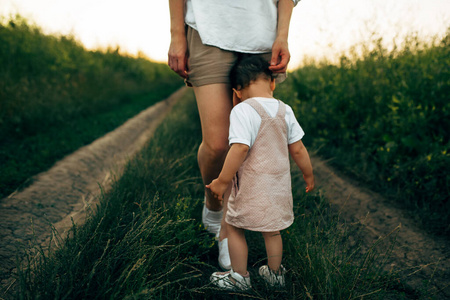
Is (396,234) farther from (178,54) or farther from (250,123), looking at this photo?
(178,54)

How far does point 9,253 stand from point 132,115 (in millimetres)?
5609

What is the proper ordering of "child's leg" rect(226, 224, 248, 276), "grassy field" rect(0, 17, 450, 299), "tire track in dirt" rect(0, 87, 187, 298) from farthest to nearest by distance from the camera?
"tire track in dirt" rect(0, 87, 187, 298), "child's leg" rect(226, 224, 248, 276), "grassy field" rect(0, 17, 450, 299)

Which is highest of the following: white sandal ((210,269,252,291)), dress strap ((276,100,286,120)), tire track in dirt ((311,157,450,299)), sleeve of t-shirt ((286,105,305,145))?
dress strap ((276,100,286,120))

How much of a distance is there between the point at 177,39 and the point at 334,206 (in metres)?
1.97

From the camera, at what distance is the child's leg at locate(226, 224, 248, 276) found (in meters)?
1.69

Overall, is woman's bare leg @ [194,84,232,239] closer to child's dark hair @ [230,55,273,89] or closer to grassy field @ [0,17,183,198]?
child's dark hair @ [230,55,273,89]

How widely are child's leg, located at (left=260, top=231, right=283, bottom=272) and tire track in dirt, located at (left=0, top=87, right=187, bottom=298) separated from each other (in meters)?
1.03

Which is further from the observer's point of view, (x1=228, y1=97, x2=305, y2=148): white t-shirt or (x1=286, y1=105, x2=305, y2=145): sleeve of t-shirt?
(x1=286, y1=105, x2=305, y2=145): sleeve of t-shirt

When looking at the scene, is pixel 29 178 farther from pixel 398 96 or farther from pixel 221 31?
pixel 398 96

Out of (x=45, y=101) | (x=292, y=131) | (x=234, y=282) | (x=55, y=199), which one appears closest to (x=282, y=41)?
(x=292, y=131)

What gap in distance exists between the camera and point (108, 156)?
4301 mm

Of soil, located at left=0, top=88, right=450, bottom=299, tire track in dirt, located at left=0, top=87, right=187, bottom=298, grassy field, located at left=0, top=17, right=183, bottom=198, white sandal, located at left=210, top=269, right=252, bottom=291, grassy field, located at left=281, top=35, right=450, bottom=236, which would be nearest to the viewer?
white sandal, located at left=210, top=269, right=252, bottom=291

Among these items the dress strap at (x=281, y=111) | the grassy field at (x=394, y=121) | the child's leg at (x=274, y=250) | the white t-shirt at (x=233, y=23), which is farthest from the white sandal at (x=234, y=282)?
the grassy field at (x=394, y=121)

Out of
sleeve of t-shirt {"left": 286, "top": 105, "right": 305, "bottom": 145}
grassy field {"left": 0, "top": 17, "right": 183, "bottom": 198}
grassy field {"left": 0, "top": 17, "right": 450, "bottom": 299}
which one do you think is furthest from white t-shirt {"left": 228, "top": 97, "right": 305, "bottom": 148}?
grassy field {"left": 0, "top": 17, "right": 183, "bottom": 198}
